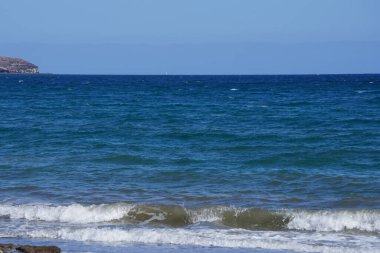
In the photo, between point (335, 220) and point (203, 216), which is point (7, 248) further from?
point (335, 220)

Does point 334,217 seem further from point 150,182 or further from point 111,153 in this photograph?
point 111,153

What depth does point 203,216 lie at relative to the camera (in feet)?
52.0

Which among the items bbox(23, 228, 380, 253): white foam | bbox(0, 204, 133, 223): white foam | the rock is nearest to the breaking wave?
bbox(0, 204, 133, 223): white foam

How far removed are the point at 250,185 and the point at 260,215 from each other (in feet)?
10.7

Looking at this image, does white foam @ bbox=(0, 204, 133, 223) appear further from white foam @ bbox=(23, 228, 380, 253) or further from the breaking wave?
white foam @ bbox=(23, 228, 380, 253)

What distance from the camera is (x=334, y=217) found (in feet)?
50.1

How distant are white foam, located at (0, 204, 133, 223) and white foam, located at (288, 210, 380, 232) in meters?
4.02

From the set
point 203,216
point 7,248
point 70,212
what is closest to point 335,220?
point 203,216

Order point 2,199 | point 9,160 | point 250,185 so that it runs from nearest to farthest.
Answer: point 2,199, point 250,185, point 9,160

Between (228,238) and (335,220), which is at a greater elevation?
(335,220)

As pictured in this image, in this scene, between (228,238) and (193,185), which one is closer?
(228,238)

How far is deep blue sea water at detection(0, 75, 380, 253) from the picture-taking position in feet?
46.1

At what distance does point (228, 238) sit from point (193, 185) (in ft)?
17.5

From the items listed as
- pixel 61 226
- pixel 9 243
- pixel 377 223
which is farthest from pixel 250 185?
pixel 9 243
